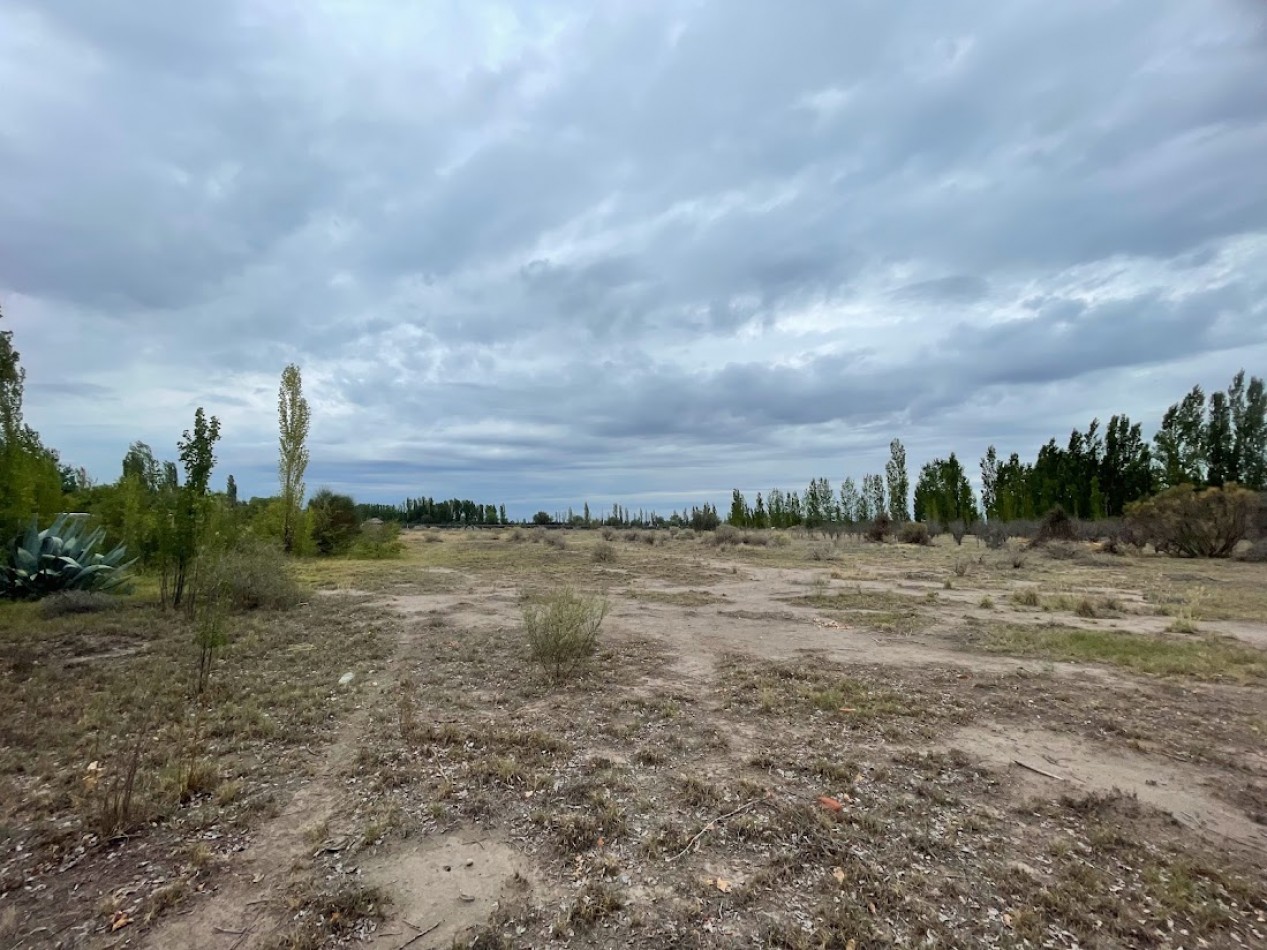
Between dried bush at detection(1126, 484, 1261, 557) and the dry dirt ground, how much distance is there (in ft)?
63.1

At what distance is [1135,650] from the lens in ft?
28.4

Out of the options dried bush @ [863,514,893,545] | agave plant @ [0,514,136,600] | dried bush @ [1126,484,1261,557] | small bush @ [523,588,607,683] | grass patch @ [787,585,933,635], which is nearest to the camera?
small bush @ [523,588,607,683]

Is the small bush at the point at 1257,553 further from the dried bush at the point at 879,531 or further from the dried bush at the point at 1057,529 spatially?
the dried bush at the point at 879,531

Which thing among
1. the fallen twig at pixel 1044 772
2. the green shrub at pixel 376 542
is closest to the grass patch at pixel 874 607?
the fallen twig at pixel 1044 772

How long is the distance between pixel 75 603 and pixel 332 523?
710 inches

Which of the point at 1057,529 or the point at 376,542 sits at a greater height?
the point at 376,542

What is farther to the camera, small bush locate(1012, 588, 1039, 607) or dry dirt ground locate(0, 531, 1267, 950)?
small bush locate(1012, 588, 1039, 607)

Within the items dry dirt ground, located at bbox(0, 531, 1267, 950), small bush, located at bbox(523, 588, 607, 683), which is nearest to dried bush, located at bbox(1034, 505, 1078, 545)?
dry dirt ground, located at bbox(0, 531, 1267, 950)

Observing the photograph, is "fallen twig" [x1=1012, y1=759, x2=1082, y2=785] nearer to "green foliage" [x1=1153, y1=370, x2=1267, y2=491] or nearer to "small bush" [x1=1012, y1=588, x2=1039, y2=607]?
"small bush" [x1=1012, y1=588, x2=1039, y2=607]

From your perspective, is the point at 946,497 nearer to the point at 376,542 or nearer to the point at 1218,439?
the point at 1218,439

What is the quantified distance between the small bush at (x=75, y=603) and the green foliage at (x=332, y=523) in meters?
15.1

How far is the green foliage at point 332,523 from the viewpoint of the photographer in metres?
27.3

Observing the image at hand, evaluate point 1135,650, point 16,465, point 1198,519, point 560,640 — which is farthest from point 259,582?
point 1198,519

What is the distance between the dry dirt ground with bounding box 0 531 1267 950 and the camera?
9.77 ft
